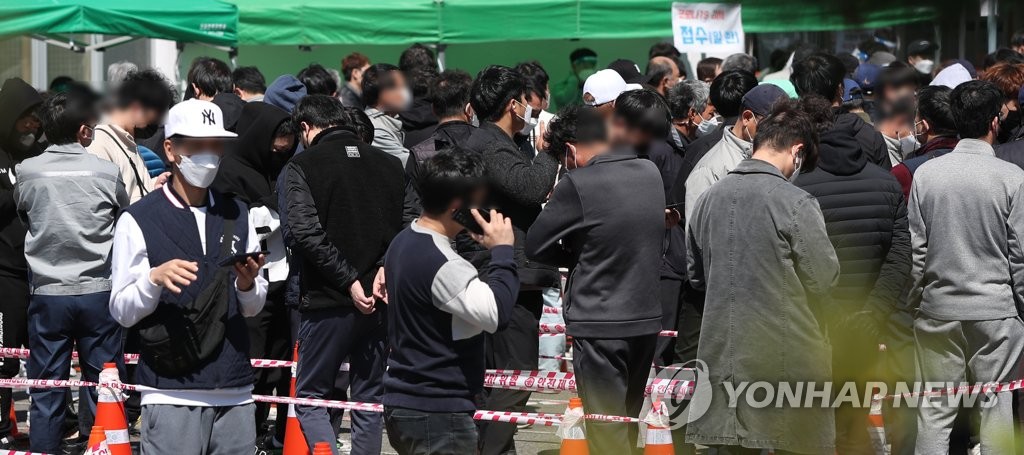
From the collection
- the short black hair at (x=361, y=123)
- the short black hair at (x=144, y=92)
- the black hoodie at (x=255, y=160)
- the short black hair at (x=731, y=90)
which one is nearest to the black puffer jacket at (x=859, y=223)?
the short black hair at (x=731, y=90)

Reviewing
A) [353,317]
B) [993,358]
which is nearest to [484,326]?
[353,317]

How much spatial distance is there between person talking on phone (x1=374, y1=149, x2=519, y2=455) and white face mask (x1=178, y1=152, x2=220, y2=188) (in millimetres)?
768

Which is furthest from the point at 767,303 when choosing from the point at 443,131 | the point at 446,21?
the point at 446,21

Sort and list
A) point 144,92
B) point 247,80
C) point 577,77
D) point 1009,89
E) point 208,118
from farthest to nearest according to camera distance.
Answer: point 577,77 → point 247,80 → point 1009,89 → point 144,92 → point 208,118

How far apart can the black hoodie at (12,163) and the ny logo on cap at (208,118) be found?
125 inches

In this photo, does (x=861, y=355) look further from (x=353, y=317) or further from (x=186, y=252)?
(x=186, y=252)

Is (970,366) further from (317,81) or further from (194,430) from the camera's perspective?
(317,81)

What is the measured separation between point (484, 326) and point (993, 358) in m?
2.99

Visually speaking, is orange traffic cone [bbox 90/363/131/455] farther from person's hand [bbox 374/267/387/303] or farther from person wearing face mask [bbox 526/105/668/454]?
person wearing face mask [bbox 526/105/668/454]

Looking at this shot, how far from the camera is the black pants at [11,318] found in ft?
25.5

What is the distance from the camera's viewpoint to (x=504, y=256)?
15.9 ft

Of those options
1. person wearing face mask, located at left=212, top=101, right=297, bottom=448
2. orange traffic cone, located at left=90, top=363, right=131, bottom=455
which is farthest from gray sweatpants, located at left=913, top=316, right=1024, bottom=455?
orange traffic cone, located at left=90, top=363, right=131, bottom=455

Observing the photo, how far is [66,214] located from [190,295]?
8.25ft

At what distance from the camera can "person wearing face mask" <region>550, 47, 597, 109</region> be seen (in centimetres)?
1317
